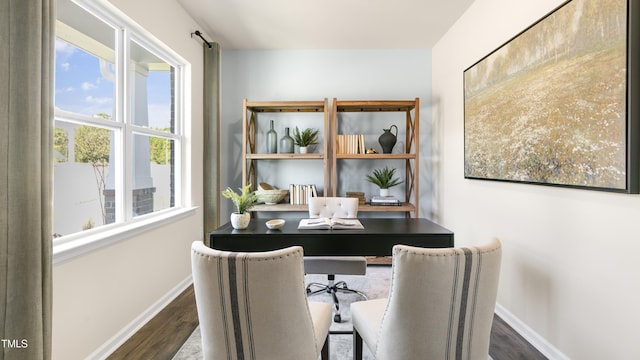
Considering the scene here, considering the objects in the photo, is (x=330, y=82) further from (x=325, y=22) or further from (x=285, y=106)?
(x=325, y=22)

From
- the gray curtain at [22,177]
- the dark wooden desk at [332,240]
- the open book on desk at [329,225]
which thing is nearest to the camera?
the gray curtain at [22,177]

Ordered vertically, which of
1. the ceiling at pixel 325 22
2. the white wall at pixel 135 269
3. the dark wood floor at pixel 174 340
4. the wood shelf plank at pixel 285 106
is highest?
the ceiling at pixel 325 22

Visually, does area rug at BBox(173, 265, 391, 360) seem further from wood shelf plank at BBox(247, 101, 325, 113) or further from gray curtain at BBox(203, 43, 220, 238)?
wood shelf plank at BBox(247, 101, 325, 113)

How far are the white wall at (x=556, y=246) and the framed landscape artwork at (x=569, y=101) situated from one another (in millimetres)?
110

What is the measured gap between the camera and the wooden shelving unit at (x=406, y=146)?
3617 millimetres

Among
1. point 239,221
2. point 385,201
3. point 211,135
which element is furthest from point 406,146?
point 239,221

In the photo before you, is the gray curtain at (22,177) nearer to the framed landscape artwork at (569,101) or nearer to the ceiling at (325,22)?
the ceiling at (325,22)

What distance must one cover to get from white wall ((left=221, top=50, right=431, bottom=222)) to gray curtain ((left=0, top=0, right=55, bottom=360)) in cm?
274

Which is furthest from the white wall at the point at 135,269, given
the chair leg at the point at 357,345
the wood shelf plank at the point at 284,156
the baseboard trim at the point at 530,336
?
the baseboard trim at the point at 530,336

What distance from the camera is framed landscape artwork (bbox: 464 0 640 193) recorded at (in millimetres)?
1393

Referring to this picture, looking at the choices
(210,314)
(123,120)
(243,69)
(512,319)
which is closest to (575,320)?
(512,319)

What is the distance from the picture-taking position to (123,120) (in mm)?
2234

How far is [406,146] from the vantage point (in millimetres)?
3969

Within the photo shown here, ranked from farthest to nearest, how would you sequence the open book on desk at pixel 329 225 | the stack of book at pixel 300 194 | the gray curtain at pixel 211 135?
the stack of book at pixel 300 194 < the gray curtain at pixel 211 135 < the open book on desk at pixel 329 225
